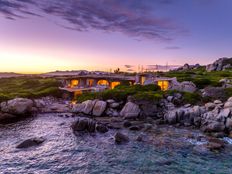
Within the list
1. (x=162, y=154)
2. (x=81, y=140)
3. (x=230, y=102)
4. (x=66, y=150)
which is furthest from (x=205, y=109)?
(x=66, y=150)

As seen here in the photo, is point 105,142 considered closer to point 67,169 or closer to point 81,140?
point 81,140

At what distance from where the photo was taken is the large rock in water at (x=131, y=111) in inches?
2431

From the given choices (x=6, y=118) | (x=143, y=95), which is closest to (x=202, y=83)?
(x=143, y=95)

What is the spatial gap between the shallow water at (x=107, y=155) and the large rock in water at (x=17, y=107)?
63.2 ft

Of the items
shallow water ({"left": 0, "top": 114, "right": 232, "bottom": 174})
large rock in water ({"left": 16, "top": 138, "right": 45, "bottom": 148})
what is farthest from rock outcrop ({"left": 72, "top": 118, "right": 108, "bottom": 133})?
large rock in water ({"left": 16, "top": 138, "right": 45, "bottom": 148})

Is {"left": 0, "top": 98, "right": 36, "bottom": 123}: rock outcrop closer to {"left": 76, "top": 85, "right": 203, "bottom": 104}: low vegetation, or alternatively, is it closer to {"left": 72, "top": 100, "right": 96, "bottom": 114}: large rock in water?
{"left": 72, "top": 100, "right": 96, "bottom": 114}: large rock in water

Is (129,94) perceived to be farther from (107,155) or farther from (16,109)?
(107,155)

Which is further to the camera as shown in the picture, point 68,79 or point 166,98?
point 68,79

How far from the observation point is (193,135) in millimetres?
45750

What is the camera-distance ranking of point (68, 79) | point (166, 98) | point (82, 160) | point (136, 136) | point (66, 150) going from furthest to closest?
point (68, 79), point (166, 98), point (136, 136), point (66, 150), point (82, 160)

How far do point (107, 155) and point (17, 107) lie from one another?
1597 inches

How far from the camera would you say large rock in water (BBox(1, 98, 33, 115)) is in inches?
2611

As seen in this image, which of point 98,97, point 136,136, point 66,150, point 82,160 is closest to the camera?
point 82,160

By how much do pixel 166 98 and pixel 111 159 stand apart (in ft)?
130
